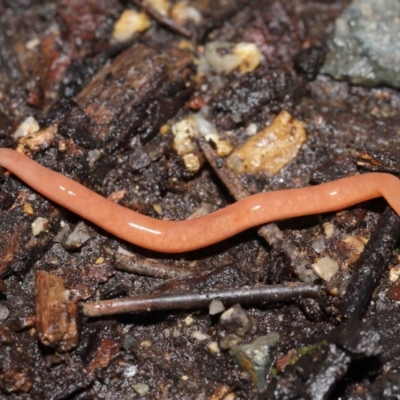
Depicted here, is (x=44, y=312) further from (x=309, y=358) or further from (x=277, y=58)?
(x=277, y=58)

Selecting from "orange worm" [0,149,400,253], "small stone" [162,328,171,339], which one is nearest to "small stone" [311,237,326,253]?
"orange worm" [0,149,400,253]

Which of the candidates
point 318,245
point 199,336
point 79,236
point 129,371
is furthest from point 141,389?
point 318,245

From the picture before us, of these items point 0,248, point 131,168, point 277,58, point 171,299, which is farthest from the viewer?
point 277,58

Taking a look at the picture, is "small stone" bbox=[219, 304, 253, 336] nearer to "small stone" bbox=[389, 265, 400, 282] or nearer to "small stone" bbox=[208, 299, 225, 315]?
"small stone" bbox=[208, 299, 225, 315]

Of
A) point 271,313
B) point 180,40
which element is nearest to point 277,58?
point 180,40

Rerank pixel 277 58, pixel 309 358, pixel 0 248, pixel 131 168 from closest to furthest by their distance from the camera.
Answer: pixel 309 358 → pixel 0 248 → pixel 131 168 → pixel 277 58

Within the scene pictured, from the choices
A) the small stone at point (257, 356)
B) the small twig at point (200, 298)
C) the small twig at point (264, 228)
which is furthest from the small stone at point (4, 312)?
the small twig at point (264, 228)
